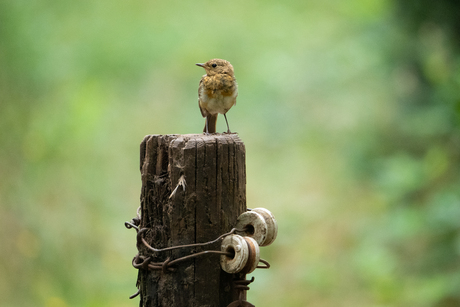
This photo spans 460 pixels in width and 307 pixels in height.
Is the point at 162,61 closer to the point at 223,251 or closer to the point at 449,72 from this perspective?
the point at 449,72

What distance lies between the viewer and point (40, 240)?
6152mm

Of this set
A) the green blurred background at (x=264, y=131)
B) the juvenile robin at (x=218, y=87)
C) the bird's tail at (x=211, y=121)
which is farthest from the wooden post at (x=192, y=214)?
the green blurred background at (x=264, y=131)

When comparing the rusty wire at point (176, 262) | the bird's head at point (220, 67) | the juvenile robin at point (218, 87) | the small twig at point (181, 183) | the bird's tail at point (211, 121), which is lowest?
the rusty wire at point (176, 262)

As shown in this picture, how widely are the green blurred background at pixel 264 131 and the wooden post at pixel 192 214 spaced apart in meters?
3.53

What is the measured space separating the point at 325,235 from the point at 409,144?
1879 mm

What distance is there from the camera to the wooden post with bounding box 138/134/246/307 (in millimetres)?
1918

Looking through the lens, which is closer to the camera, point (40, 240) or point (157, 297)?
point (157, 297)

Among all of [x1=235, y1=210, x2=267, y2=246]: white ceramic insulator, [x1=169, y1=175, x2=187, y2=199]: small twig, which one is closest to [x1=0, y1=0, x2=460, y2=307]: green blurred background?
[x1=235, y1=210, x2=267, y2=246]: white ceramic insulator

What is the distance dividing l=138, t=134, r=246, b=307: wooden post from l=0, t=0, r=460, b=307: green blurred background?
353cm

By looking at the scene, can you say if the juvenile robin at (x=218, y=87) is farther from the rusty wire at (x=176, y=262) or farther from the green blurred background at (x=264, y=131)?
the green blurred background at (x=264, y=131)

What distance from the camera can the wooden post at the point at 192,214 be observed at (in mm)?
1918

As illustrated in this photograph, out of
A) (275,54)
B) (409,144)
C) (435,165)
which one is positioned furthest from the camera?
(275,54)

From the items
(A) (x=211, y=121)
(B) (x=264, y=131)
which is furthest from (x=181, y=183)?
(B) (x=264, y=131)

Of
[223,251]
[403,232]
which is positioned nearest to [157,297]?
[223,251]
